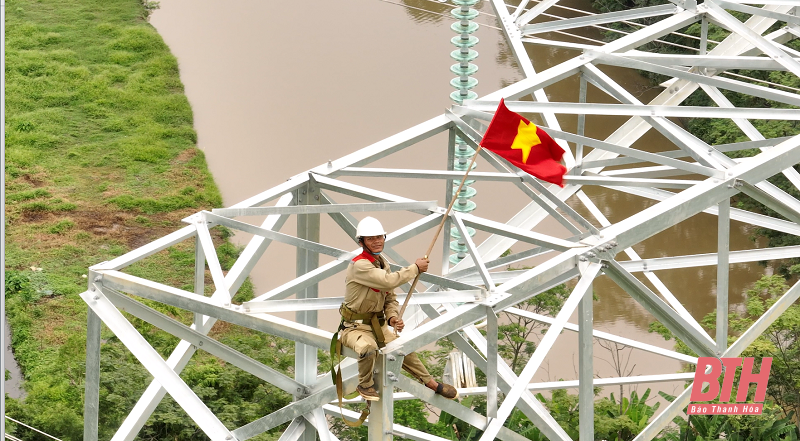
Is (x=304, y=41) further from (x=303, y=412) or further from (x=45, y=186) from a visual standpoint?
(x=303, y=412)

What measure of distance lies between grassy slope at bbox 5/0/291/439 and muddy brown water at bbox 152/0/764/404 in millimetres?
1171

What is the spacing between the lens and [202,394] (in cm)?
1875

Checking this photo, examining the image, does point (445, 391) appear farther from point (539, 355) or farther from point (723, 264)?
point (723, 264)

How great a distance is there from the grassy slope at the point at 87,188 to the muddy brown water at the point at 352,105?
117cm

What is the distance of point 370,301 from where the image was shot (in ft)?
31.7

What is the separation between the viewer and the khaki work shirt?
372 inches

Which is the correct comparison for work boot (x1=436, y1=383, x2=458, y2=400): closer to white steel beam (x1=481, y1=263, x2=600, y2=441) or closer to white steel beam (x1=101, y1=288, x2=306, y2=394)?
white steel beam (x1=481, y1=263, x2=600, y2=441)

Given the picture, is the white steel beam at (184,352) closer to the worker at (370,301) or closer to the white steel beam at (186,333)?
the white steel beam at (186,333)

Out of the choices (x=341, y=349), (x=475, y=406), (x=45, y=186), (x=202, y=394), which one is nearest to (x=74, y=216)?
(x=45, y=186)

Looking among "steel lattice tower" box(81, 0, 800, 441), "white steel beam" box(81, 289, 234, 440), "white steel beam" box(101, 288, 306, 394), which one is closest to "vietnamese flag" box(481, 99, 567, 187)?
"steel lattice tower" box(81, 0, 800, 441)

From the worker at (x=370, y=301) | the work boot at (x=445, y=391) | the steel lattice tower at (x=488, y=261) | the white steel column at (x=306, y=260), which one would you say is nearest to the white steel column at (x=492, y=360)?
the steel lattice tower at (x=488, y=261)

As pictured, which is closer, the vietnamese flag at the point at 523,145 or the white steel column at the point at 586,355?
the white steel column at the point at 586,355

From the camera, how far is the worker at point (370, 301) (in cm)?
945

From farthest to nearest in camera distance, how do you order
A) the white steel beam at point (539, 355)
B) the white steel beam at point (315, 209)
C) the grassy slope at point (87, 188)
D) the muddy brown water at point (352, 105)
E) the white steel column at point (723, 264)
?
the muddy brown water at point (352, 105) → the grassy slope at point (87, 188) → the white steel column at point (723, 264) → the white steel beam at point (315, 209) → the white steel beam at point (539, 355)
